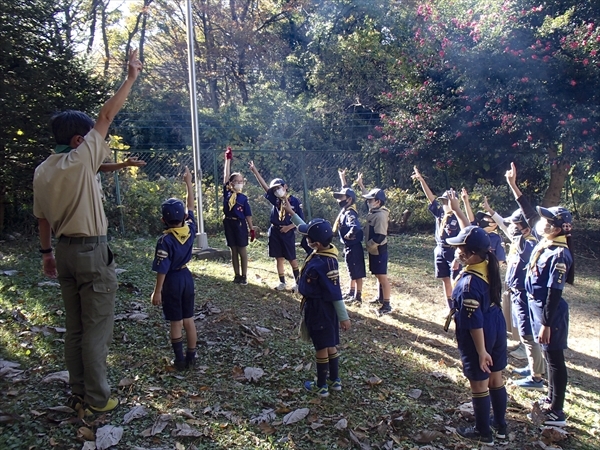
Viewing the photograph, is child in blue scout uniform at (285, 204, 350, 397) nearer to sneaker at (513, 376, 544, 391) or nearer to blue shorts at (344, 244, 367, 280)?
sneaker at (513, 376, 544, 391)

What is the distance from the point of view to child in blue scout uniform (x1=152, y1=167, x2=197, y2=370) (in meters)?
4.56

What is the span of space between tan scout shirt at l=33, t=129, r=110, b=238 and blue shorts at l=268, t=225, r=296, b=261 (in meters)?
4.26

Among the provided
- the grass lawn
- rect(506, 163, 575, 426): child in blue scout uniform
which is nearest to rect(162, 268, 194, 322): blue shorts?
the grass lawn

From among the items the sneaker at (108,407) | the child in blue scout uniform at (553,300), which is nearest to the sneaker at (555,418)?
the child in blue scout uniform at (553,300)

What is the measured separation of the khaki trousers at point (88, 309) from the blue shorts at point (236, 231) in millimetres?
3875

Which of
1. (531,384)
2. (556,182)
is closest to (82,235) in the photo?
(531,384)

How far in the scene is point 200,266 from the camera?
355 inches

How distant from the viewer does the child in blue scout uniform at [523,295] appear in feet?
17.7

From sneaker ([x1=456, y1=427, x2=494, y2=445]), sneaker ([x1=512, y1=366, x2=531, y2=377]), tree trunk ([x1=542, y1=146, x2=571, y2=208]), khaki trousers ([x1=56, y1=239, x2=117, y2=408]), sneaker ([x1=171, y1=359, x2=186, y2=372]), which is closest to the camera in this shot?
khaki trousers ([x1=56, y1=239, x2=117, y2=408])

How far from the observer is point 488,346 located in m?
4.07

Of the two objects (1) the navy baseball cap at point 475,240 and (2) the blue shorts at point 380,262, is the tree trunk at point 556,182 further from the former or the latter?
(1) the navy baseball cap at point 475,240

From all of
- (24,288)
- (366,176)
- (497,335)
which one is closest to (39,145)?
(24,288)

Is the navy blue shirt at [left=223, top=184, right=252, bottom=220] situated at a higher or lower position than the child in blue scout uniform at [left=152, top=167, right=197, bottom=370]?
higher

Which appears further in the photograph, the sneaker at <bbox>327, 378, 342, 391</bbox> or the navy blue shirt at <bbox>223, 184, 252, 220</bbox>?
the navy blue shirt at <bbox>223, 184, 252, 220</bbox>
